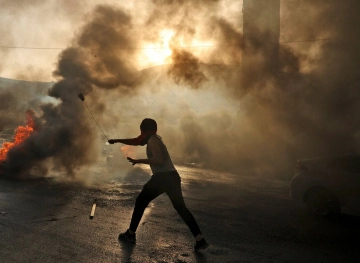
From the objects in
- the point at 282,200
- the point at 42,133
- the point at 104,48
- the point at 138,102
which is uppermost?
the point at 138,102

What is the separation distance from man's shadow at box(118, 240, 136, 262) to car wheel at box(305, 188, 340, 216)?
12.1ft

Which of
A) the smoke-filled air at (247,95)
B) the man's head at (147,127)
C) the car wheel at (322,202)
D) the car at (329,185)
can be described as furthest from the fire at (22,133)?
the car wheel at (322,202)

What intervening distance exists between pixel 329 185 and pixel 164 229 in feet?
10.3

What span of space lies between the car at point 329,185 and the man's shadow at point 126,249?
370 cm

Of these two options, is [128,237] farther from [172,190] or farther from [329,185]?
[329,185]

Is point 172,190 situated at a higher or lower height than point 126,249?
higher

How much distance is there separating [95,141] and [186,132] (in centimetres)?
874

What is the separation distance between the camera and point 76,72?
44.7 ft

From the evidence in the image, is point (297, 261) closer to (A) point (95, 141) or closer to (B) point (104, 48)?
(A) point (95, 141)

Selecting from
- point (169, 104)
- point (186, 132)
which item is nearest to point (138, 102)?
point (169, 104)

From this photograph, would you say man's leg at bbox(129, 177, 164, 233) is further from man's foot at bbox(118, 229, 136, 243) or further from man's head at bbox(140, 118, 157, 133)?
man's head at bbox(140, 118, 157, 133)

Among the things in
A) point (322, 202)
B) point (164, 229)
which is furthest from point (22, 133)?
point (322, 202)

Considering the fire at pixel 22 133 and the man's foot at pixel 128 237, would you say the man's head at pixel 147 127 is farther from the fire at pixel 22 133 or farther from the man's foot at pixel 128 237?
the fire at pixel 22 133

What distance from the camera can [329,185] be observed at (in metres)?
6.58
